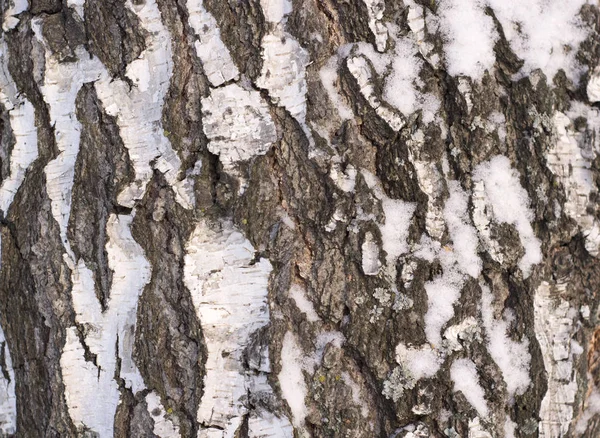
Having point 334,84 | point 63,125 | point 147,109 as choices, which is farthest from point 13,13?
point 334,84

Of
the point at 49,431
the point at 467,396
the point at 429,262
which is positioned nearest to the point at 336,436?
the point at 467,396

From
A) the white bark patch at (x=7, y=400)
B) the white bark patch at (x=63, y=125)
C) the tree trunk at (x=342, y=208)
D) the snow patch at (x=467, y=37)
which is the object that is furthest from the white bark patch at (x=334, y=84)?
the white bark patch at (x=7, y=400)

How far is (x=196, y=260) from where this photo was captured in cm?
141

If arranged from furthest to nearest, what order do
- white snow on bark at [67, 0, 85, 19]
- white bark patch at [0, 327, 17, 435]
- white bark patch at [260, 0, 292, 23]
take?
white bark patch at [0, 327, 17, 435] → white snow on bark at [67, 0, 85, 19] → white bark patch at [260, 0, 292, 23]

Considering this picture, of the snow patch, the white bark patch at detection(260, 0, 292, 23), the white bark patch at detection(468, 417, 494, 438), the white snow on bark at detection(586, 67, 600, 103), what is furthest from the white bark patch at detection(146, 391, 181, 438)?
the white snow on bark at detection(586, 67, 600, 103)

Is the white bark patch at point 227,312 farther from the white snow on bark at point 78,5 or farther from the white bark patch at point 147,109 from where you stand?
the white snow on bark at point 78,5

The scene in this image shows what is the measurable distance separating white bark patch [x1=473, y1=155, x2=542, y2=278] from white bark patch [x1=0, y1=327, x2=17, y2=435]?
135 centimetres

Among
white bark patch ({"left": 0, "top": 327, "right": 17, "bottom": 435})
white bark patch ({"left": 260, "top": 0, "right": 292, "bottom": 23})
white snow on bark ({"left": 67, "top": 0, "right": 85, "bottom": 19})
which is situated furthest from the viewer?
white bark patch ({"left": 0, "top": 327, "right": 17, "bottom": 435})

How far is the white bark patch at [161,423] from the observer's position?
1.46 metres

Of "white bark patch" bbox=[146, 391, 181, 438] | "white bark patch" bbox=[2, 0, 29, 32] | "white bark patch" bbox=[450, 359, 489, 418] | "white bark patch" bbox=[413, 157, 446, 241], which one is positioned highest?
"white bark patch" bbox=[2, 0, 29, 32]

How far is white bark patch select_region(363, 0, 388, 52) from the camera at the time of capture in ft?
4.51

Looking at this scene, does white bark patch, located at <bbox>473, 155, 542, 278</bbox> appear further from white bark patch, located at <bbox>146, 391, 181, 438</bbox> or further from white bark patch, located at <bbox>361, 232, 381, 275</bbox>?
white bark patch, located at <bbox>146, 391, 181, 438</bbox>

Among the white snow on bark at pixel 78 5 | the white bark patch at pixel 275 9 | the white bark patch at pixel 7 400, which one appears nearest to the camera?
the white bark patch at pixel 275 9

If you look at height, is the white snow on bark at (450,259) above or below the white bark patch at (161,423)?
above
